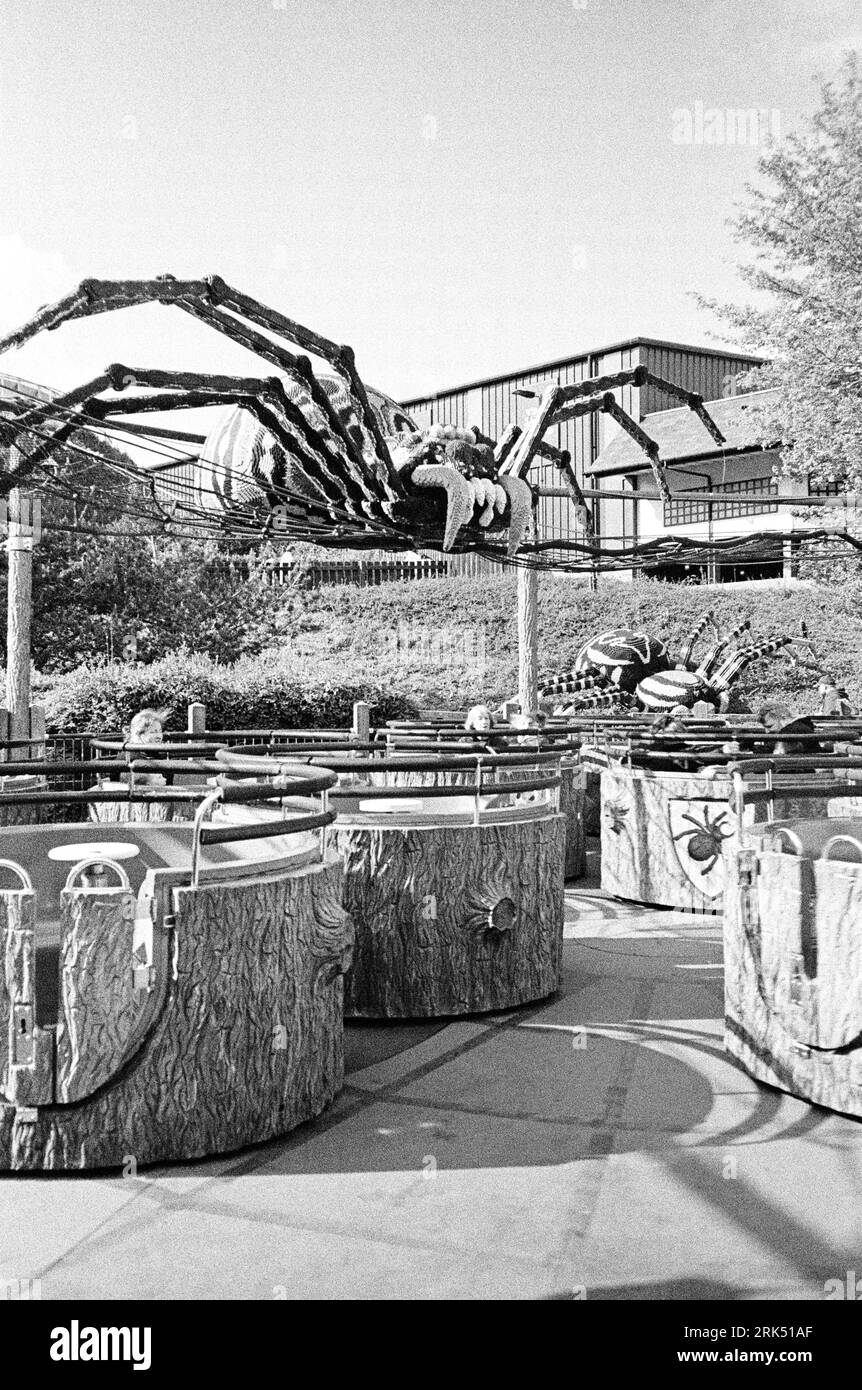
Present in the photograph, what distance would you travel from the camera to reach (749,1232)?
293cm

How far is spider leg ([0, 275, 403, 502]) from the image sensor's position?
7.14m

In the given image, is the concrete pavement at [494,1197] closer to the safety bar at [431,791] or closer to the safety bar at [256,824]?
the safety bar at [256,824]

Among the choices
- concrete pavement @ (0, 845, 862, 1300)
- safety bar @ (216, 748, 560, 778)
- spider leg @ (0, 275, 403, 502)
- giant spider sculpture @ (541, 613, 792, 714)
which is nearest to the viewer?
concrete pavement @ (0, 845, 862, 1300)

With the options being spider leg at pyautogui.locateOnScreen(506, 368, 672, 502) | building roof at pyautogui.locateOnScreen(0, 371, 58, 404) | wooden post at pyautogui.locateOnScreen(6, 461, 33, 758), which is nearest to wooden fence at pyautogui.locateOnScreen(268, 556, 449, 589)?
spider leg at pyautogui.locateOnScreen(506, 368, 672, 502)

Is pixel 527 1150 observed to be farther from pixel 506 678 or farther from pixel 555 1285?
pixel 506 678

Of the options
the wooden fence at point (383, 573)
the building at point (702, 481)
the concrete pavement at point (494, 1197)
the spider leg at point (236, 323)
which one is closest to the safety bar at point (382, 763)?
the concrete pavement at point (494, 1197)

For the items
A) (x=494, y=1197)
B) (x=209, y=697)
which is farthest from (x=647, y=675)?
(x=494, y=1197)

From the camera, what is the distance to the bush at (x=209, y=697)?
43.3 ft

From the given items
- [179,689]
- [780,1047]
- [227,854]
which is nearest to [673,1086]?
[780,1047]

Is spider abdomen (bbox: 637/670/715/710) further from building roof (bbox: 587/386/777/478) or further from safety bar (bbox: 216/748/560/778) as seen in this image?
safety bar (bbox: 216/748/560/778)

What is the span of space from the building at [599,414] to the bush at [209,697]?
14224 millimetres

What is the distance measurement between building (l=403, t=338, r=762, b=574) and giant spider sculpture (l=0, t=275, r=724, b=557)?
2125 cm
